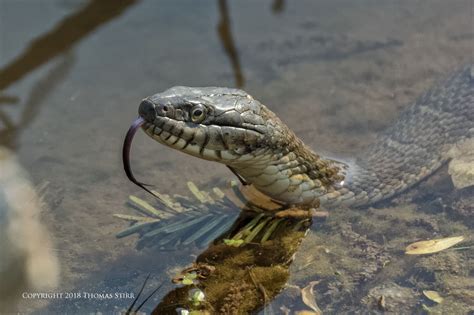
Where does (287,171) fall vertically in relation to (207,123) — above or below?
below

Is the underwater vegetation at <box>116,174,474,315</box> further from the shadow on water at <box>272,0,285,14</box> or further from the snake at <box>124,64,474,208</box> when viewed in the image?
the shadow on water at <box>272,0,285,14</box>

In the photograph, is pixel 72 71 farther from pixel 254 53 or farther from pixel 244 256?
pixel 244 256

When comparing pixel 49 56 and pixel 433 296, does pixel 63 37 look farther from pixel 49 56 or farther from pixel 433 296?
pixel 433 296

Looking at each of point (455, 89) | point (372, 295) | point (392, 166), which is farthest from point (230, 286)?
point (455, 89)

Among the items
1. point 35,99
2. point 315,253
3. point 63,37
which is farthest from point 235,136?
point 63,37

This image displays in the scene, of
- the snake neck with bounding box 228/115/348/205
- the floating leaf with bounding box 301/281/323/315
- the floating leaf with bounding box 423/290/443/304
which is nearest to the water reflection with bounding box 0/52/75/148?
the snake neck with bounding box 228/115/348/205

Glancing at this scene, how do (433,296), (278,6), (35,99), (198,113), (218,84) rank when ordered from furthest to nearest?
(278,6) → (218,84) → (35,99) → (198,113) → (433,296)
